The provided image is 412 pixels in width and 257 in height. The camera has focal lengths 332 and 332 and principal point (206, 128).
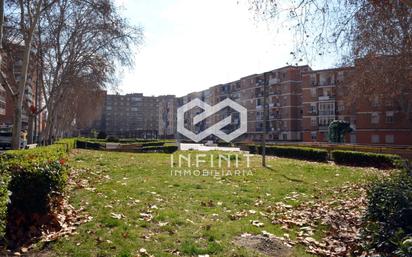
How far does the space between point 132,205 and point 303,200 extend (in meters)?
4.33

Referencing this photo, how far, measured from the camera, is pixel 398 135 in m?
46.7

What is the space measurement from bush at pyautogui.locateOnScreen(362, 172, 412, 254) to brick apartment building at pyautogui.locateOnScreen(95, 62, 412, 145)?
27.2 metres

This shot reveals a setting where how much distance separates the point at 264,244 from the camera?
5031 mm

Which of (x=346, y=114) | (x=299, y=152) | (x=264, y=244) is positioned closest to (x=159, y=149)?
(x=299, y=152)

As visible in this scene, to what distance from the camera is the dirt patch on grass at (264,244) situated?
15.6 feet

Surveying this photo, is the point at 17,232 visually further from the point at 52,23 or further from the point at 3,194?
the point at 52,23

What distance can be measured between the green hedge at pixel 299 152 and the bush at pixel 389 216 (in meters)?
16.6

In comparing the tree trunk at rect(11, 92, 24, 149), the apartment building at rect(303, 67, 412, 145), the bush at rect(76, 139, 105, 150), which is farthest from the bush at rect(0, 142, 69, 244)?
the apartment building at rect(303, 67, 412, 145)

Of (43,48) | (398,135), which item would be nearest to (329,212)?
(43,48)

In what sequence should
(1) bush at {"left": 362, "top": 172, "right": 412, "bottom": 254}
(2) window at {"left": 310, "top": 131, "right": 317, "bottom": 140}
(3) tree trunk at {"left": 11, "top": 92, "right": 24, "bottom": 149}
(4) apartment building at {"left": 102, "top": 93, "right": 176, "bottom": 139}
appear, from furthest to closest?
(4) apartment building at {"left": 102, "top": 93, "right": 176, "bottom": 139}
(2) window at {"left": 310, "top": 131, "right": 317, "bottom": 140}
(3) tree trunk at {"left": 11, "top": 92, "right": 24, "bottom": 149}
(1) bush at {"left": 362, "top": 172, "right": 412, "bottom": 254}

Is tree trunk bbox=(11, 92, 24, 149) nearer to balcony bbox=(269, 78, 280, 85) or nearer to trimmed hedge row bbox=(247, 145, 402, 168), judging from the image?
trimmed hedge row bbox=(247, 145, 402, 168)

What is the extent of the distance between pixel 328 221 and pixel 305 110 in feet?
192

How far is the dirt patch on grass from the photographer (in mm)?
4750

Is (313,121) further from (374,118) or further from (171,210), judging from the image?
(171,210)
